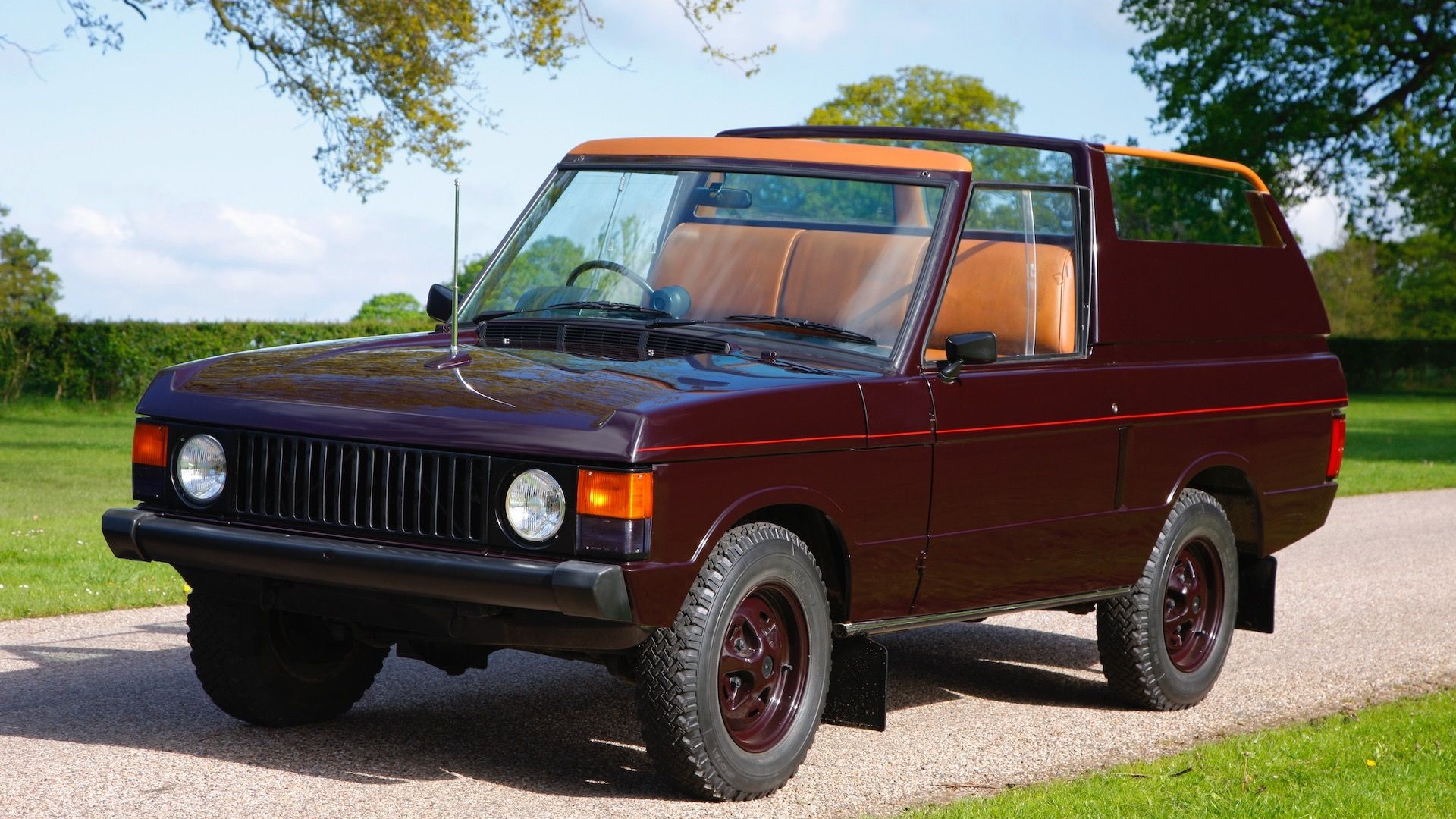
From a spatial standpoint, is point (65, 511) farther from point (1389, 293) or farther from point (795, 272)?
point (1389, 293)

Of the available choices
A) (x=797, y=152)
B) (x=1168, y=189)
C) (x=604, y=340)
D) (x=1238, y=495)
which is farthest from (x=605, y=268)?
(x=1168, y=189)

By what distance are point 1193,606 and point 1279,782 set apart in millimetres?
1760

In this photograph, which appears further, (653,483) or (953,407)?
(953,407)

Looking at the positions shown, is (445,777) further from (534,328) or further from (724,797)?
(534,328)

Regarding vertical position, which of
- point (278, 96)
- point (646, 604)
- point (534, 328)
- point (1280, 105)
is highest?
point (1280, 105)

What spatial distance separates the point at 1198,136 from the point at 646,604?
35.1 meters

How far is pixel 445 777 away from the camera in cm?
540

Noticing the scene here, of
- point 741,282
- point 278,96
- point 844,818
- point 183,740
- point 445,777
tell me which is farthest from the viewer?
point 278,96

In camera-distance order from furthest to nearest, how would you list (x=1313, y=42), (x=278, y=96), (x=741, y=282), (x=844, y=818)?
1. (x=1313, y=42)
2. (x=278, y=96)
3. (x=741, y=282)
4. (x=844, y=818)

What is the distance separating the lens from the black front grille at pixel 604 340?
569 centimetres

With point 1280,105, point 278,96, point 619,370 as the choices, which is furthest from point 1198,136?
point 619,370

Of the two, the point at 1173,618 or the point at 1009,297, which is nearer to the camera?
the point at 1009,297

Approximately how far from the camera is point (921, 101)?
72562 millimetres

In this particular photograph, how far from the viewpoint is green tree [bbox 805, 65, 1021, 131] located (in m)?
72.2
